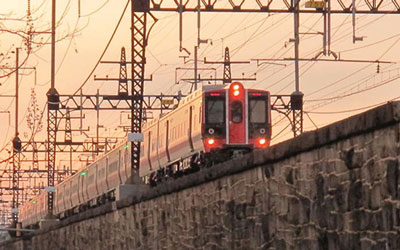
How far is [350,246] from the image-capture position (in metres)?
9.33

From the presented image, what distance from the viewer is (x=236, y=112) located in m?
36.5

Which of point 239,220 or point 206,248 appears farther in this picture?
point 206,248

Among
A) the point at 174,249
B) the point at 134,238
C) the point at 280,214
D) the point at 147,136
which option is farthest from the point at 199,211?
the point at 147,136

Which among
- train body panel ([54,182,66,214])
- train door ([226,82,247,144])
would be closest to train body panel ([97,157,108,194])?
train body panel ([54,182,66,214])

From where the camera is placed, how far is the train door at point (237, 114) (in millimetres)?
36062

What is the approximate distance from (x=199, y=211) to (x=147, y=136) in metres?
30.6

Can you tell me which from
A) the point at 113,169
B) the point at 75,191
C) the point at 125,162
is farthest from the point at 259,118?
the point at 75,191

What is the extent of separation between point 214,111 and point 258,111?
4.72 ft

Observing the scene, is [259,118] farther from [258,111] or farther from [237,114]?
[237,114]

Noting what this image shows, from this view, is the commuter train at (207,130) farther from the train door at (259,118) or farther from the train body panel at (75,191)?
the train body panel at (75,191)

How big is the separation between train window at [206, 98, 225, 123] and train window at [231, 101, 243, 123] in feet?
1.16

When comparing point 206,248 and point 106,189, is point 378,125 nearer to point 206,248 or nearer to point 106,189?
point 206,248

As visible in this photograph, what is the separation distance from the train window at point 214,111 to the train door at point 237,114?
0.76ft

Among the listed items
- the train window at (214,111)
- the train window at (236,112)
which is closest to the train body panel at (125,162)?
the train window at (236,112)
